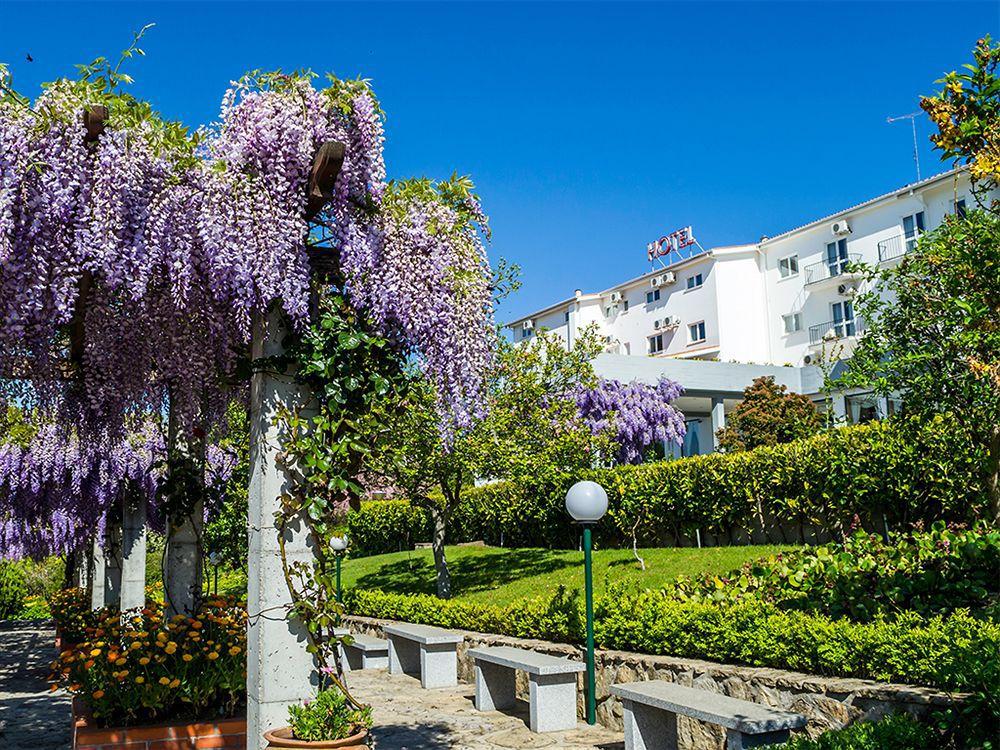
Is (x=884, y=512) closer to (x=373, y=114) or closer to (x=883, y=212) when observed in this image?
(x=373, y=114)

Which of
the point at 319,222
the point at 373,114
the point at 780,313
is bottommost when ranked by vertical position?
the point at 319,222

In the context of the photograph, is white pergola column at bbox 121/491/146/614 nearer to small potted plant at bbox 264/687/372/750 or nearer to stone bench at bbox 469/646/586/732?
stone bench at bbox 469/646/586/732

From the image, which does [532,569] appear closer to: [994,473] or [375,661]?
[375,661]

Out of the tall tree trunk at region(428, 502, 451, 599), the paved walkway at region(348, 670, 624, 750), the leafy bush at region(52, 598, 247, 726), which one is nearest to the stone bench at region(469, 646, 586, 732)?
the paved walkway at region(348, 670, 624, 750)

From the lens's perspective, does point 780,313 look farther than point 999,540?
Yes

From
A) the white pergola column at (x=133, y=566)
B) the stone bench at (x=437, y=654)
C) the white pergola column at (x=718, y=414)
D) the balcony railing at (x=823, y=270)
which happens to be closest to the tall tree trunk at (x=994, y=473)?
the stone bench at (x=437, y=654)

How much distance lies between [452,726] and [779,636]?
3.25 meters

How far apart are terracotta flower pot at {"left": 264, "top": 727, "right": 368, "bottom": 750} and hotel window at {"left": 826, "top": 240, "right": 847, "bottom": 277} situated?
102ft

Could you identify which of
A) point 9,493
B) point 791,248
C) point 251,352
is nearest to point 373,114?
point 251,352

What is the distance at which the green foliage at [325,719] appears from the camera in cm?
441

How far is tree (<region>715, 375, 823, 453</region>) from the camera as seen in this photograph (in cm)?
2461

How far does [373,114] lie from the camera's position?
183 inches

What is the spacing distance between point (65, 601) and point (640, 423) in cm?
1512

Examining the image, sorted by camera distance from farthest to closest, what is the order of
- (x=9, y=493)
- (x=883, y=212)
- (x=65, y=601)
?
(x=883, y=212), (x=65, y=601), (x=9, y=493)
